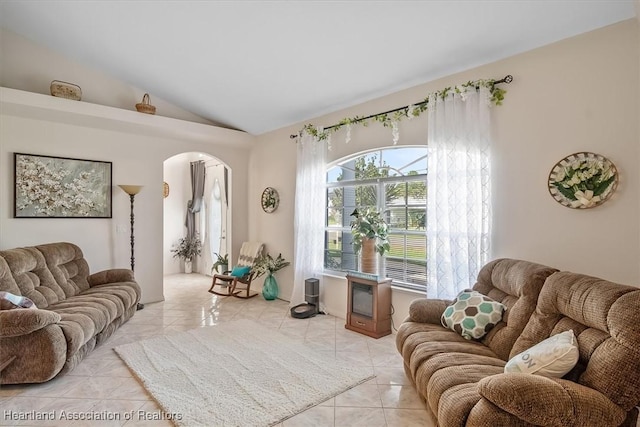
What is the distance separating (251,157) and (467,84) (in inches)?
152

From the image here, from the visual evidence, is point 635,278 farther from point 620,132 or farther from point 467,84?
point 467,84

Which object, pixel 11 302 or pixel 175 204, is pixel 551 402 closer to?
pixel 11 302

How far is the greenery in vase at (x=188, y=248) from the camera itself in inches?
286

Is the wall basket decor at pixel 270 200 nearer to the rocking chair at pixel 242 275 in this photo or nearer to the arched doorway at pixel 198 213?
the rocking chair at pixel 242 275

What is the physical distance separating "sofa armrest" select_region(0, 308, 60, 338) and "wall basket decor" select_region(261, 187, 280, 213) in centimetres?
326

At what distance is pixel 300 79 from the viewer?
3.80 m

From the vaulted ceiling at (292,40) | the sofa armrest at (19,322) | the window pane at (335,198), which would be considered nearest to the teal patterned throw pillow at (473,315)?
the vaulted ceiling at (292,40)

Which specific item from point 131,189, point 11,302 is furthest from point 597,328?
point 131,189

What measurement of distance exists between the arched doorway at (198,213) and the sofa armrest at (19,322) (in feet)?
14.3

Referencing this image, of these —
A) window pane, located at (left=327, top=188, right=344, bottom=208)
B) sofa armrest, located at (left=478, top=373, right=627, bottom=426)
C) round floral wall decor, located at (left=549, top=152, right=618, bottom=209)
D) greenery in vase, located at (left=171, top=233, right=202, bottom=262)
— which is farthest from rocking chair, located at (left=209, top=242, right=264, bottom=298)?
sofa armrest, located at (left=478, top=373, right=627, bottom=426)

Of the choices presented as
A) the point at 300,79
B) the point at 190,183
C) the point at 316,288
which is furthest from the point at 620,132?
the point at 190,183

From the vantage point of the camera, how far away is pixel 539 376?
1.47 meters

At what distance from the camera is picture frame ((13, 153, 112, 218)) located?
390 cm

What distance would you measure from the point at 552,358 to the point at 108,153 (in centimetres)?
515
